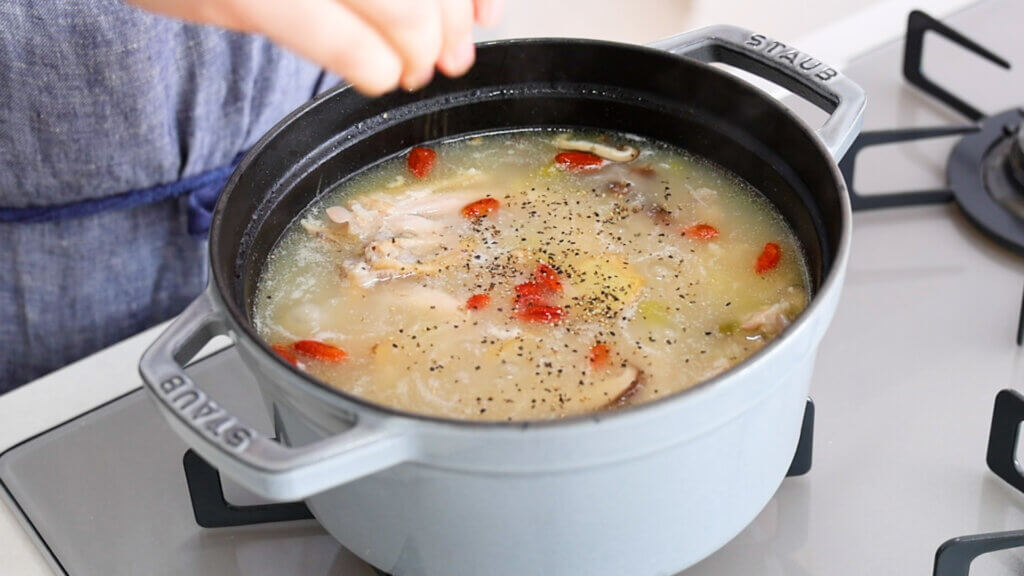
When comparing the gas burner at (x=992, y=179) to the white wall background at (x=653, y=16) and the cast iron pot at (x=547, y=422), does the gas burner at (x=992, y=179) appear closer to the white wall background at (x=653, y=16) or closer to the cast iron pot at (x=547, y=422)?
the cast iron pot at (x=547, y=422)

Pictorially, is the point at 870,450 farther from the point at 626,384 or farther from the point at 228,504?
the point at 228,504

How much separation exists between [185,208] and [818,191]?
0.84 meters

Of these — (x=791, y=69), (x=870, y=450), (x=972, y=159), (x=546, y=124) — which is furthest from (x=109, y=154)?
(x=972, y=159)

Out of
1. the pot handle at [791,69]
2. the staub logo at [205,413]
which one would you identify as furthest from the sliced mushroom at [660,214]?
the staub logo at [205,413]

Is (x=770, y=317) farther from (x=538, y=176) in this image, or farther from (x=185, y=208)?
(x=185, y=208)

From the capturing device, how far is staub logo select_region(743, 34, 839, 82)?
0.96 metres

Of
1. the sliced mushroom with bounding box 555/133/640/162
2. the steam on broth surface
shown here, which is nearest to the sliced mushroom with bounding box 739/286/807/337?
the steam on broth surface

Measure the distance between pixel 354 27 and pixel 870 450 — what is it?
62cm

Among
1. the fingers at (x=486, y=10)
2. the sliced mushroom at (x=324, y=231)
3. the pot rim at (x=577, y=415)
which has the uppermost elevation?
the fingers at (x=486, y=10)

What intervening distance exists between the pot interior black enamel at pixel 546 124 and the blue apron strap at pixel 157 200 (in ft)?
0.94

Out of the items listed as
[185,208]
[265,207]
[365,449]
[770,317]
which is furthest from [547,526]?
[185,208]

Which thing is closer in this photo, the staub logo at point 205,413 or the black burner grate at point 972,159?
the staub logo at point 205,413

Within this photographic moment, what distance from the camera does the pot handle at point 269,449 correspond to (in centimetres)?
65

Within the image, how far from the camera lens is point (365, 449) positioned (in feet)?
2.14
